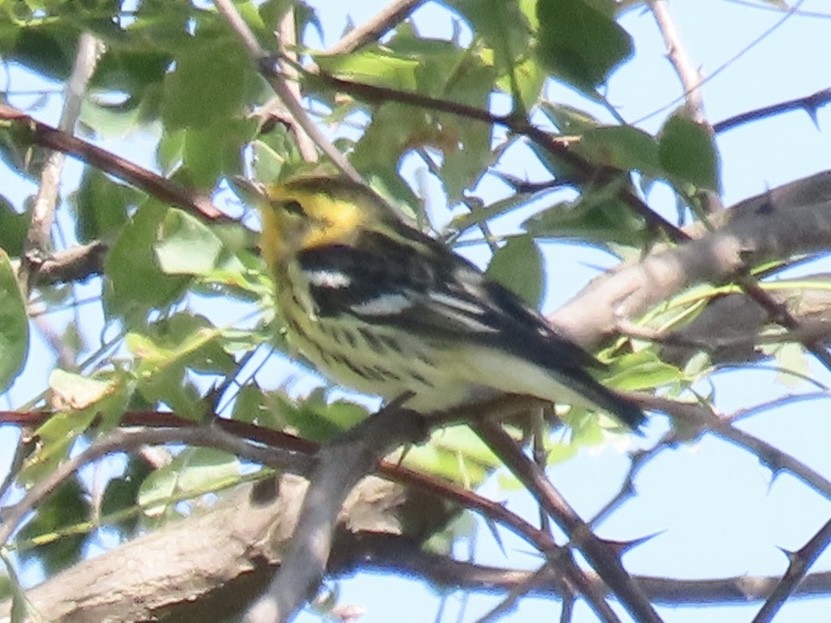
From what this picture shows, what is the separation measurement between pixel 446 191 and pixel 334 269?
590 mm

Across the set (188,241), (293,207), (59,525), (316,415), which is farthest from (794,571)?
(293,207)

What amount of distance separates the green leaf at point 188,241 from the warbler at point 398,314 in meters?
0.15

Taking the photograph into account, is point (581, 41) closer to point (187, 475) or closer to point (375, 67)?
point (375, 67)

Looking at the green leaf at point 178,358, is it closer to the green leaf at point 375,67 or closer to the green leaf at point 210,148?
the green leaf at point 210,148

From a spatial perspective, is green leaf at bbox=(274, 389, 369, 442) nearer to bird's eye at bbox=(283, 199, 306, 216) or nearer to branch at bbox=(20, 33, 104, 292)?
branch at bbox=(20, 33, 104, 292)

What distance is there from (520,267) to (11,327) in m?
0.52

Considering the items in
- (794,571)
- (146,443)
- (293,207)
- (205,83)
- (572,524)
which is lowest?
(794,571)

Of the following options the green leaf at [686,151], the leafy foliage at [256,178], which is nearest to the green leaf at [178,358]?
the leafy foliage at [256,178]

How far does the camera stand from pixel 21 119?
1708 millimetres

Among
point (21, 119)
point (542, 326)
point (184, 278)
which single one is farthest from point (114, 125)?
point (542, 326)

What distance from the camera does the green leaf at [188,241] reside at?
160 centimetres

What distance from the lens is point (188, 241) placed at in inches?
64.1

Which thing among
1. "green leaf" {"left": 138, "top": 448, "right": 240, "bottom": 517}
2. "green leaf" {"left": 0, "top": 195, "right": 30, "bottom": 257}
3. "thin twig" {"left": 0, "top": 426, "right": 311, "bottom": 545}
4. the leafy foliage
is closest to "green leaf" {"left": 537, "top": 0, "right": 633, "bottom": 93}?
the leafy foliage

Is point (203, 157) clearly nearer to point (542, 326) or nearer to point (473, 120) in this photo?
point (473, 120)
